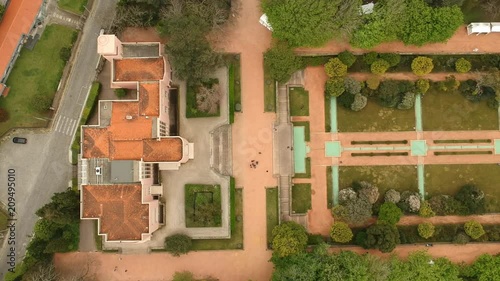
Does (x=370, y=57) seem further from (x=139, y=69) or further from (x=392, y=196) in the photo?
(x=139, y=69)

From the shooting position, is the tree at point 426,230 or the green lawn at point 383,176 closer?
the tree at point 426,230

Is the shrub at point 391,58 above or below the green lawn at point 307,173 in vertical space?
above

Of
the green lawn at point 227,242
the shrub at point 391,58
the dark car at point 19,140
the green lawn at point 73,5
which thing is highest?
the green lawn at point 73,5

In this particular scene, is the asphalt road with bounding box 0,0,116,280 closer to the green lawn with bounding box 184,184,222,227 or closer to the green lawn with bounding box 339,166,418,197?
the green lawn with bounding box 184,184,222,227

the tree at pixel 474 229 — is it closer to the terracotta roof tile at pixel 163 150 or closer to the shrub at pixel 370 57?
the shrub at pixel 370 57

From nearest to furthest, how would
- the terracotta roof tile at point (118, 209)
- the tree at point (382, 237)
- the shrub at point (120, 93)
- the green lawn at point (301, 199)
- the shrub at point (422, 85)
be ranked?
the terracotta roof tile at point (118, 209)
the tree at point (382, 237)
the shrub at point (120, 93)
the shrub at point (422, 85)
the green lawn at point (301, 199)

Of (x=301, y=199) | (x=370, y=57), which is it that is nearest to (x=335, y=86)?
(x=370, y=57)

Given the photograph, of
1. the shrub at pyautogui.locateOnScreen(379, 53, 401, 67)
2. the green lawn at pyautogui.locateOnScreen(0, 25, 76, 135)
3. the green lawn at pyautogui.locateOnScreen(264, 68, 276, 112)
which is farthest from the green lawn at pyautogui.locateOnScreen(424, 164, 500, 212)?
the green lawn at pyautogui.locateOnScreen(0, 25, 76, 135)

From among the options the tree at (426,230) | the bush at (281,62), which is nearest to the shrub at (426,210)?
the tree at (426,230)
